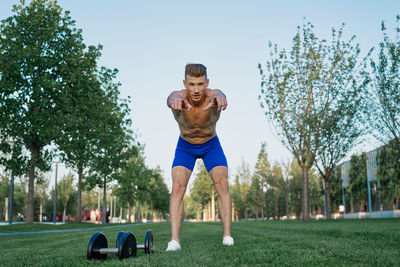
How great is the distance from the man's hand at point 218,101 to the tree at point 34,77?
560 inches

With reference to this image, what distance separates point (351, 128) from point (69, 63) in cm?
1725

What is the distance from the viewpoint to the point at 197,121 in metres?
4.87

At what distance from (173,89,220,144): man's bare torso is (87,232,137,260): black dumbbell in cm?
167

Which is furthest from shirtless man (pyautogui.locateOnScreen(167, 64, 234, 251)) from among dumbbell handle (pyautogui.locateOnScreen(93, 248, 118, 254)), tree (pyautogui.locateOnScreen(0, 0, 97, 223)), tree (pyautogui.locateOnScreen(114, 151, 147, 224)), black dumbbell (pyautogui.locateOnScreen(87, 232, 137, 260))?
tree (pyautogui.locateOnScreen(114, 151, 147, 224))

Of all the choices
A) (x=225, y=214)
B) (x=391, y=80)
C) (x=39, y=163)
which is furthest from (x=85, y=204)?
(x=225, y=214)

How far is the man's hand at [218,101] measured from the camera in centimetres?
439

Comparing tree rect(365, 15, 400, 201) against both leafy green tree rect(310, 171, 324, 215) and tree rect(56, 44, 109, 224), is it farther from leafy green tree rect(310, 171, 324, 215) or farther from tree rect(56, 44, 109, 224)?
leafy green tree rect(310, 171, 324, 215)

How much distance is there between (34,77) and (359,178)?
118 feet

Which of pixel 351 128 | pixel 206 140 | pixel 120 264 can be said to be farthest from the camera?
pixel 351 128

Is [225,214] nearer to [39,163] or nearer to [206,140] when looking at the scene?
[206,140]

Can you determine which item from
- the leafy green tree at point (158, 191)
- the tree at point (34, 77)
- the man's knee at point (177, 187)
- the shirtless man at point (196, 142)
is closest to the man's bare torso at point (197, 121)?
the shirtless man at point (196, 142)

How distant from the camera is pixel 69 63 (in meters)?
18.9

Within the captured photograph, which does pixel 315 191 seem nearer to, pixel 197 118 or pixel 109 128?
pixel 109 128

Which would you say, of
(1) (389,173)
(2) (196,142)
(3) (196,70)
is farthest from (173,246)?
(1) (389,173)
